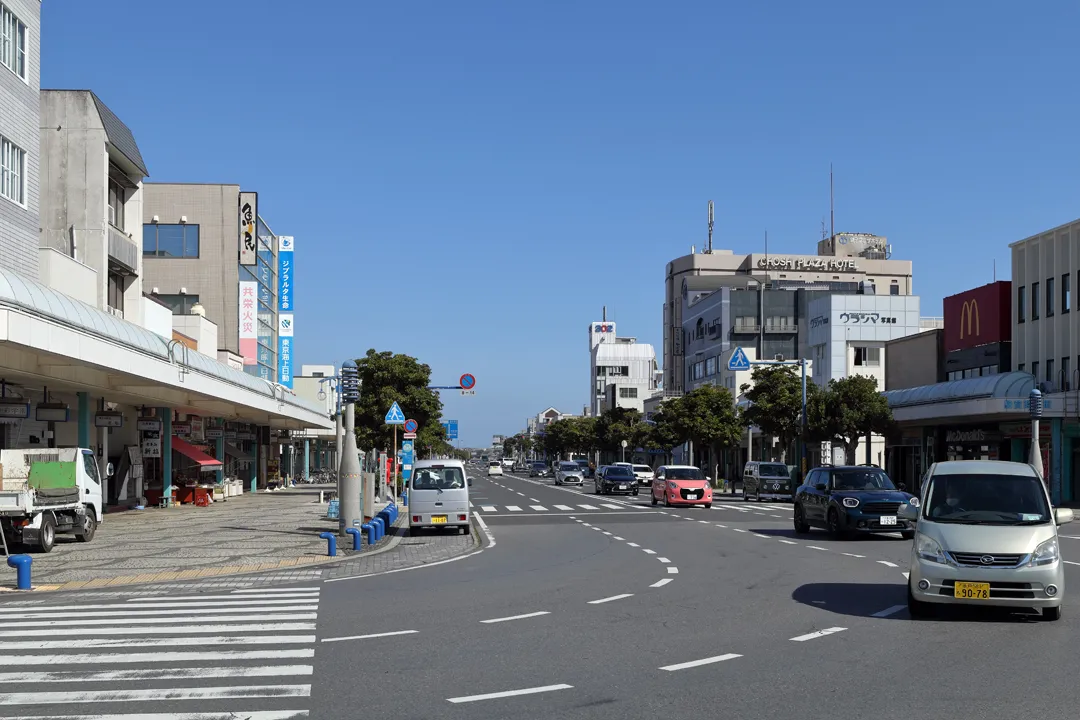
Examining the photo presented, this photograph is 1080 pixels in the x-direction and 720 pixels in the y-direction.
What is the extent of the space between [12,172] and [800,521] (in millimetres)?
25187

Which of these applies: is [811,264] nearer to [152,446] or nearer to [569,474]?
[569,474]

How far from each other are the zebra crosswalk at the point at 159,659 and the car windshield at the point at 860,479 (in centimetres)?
1555

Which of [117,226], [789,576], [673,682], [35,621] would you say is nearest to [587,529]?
[789,576]

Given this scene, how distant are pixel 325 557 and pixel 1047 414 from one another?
34.2 metres

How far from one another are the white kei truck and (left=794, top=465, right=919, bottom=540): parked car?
1756 cm

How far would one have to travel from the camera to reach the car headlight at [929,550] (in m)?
12.9

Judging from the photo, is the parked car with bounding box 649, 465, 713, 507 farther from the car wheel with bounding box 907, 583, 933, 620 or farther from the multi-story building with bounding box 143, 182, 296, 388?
the multi-story building with bounding box 143, 182, 296, 388

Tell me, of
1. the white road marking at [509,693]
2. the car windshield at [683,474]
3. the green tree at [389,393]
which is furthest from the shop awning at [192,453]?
the white road marking at [509,693]

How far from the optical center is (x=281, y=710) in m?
8.48

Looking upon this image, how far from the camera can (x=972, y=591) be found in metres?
12.6

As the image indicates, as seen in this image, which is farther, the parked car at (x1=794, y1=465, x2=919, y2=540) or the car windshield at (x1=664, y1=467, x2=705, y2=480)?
the car windshield at (x1=664, y1=467, x2=705, y2=480)

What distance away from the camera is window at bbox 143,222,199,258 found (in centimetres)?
7375

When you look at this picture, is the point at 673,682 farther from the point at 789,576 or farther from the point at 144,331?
the point at 144,331

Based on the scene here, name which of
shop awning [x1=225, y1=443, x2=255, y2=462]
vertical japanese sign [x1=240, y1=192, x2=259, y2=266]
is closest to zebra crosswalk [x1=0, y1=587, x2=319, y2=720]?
shop awning [x1=225, y1=443, x2=255, y2=462]
